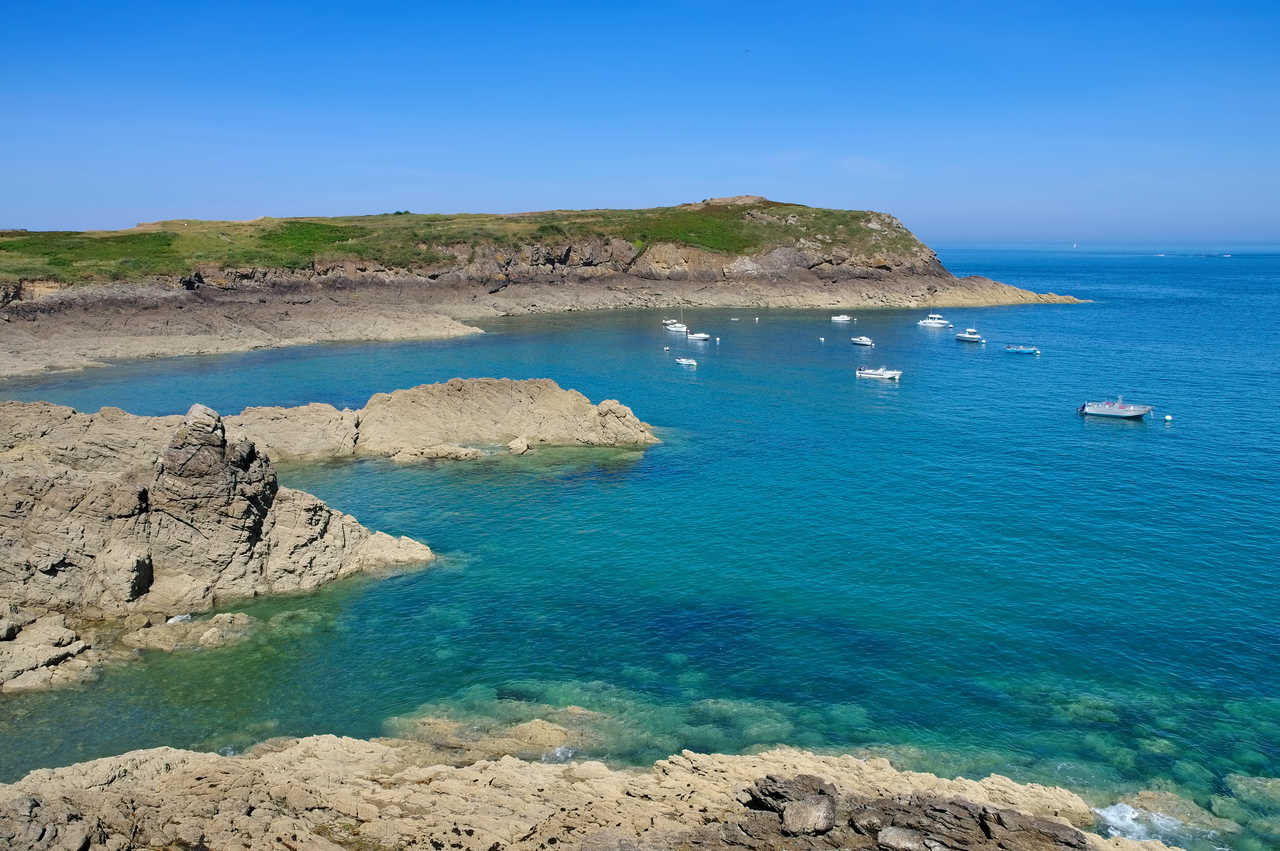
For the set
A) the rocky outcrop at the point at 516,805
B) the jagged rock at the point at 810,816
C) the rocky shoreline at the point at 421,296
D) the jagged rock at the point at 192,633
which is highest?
the rocky shoreline at the point at 421,296

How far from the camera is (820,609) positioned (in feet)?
119

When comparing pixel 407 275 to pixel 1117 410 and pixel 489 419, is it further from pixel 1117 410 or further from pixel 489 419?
pixel 1117 410

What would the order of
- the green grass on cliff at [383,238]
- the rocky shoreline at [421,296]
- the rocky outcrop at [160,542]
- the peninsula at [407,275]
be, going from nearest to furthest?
the rocky outcrop at [160,542]
the rocky shoreline at [421,296]
the peninsula at [407,275]
the green grass on cliff at [383,238]

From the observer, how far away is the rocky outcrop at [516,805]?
18750 mm

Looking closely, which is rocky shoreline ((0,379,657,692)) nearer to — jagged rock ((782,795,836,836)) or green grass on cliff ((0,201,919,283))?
jagged rock ((782,795,836,836))

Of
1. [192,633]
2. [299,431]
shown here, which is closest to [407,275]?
[299,431]

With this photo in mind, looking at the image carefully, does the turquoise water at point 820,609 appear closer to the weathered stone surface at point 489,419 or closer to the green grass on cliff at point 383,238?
the weathered stone surface at point 489,419

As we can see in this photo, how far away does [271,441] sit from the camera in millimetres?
59312

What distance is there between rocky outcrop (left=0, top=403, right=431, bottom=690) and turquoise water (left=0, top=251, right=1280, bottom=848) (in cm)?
217

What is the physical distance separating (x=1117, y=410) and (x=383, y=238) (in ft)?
423

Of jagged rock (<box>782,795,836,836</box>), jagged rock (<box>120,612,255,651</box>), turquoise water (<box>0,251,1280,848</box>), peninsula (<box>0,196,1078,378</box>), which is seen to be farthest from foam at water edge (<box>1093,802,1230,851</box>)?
peninsula (<box>0,196,1078,378</box>)

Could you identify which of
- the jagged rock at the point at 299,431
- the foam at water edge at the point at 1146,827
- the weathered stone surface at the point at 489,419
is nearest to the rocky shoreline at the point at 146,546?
the jagged rock at the point at 299,431

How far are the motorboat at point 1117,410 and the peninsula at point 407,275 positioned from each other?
8445 cm

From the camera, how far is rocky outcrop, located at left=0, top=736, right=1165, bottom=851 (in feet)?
61.5
